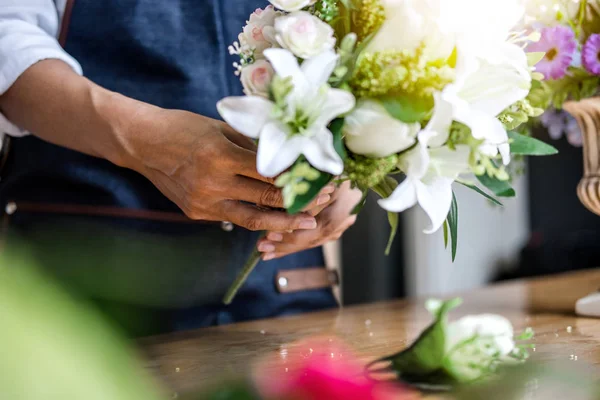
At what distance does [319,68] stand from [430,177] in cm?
13

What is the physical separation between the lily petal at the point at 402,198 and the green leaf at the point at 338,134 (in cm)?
5

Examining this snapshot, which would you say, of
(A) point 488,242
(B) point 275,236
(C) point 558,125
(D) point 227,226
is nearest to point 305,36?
(B) point 275,236

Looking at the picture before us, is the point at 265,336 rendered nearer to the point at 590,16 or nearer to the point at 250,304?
the point at 250,304

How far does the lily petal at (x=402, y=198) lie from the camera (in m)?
0.54

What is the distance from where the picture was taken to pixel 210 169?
698 millimetres

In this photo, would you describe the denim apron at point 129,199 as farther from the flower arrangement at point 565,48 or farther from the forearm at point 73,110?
the flower arrangement at point 565,48

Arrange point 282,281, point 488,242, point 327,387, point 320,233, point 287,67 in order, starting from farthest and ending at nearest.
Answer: point 488,242 < point 282,281 < point 320,233 < point 287,67 < point 327,387

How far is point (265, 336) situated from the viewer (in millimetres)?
863

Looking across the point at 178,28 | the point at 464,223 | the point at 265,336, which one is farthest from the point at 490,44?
the point at 464,223

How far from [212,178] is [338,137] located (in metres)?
Answer: 0.20

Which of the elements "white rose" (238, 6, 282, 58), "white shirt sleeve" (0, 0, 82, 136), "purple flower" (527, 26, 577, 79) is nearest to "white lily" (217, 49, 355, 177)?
"white rose" (238, 6, 282, 58)

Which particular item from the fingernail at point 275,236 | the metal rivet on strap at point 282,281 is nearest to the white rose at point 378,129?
the fingernail at point 275,236

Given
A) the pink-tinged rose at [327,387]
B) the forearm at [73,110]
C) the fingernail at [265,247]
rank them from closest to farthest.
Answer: the pink-tinged rose at [327,387], the forearm at [73,110], the fingernail at [265,247]

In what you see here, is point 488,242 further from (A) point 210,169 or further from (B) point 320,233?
(A) point 210,169
